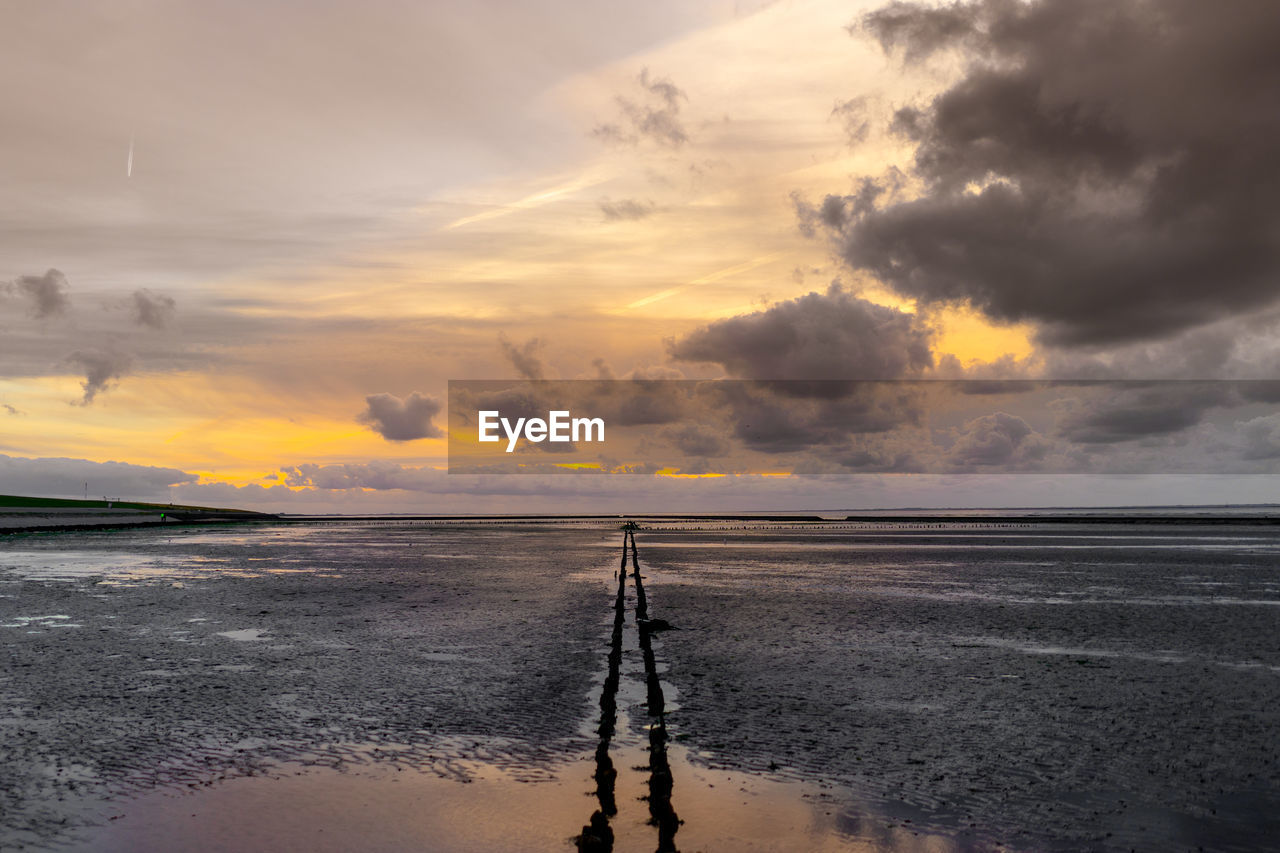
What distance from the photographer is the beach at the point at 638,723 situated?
704 cm

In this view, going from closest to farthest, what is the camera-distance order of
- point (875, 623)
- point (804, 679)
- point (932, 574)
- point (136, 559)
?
point (804, 679), point (875, 623), point (932, 574), point (136, 559)

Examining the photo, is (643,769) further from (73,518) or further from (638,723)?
(73,518)

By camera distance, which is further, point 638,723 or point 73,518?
point 73,518

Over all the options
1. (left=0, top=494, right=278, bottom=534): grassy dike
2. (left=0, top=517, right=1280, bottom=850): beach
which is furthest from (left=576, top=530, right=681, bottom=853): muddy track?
(left=0, top=494, right=278, bottom=534): grassy dike

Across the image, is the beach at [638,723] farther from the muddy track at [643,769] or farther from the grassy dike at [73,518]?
the grassy dike at [73,518]

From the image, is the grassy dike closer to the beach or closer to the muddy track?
the beach

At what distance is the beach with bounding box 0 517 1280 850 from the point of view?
23.1 feet

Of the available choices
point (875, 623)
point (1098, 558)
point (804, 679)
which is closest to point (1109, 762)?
point (804, 679)

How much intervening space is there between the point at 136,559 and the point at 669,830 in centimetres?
4295

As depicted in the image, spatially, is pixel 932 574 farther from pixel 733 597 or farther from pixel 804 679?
pixel 804 679

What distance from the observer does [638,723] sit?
10328mm

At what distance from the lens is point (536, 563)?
39.7 metres

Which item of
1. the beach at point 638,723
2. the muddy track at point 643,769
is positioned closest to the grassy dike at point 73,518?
the beach at point 638,723

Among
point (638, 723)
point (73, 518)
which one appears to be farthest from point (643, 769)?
point (73, 518)
